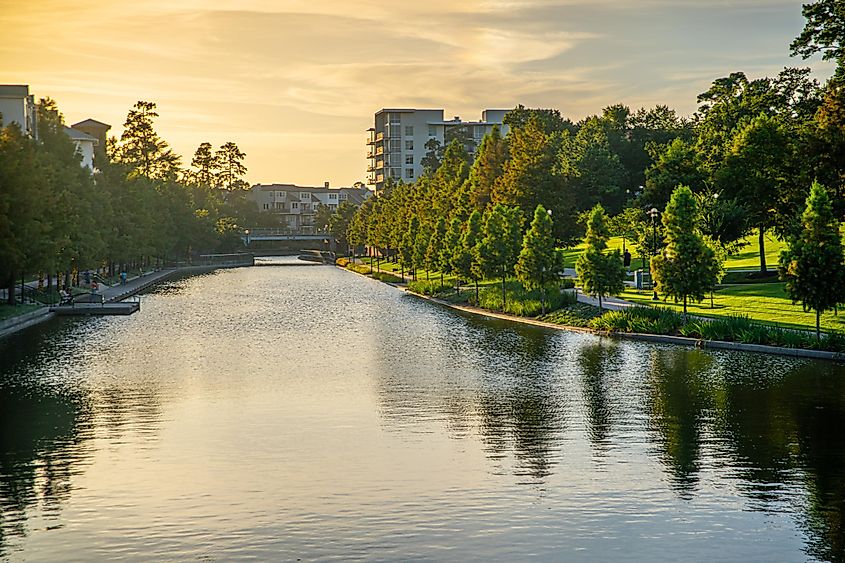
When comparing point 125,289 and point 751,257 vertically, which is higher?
point 751,257

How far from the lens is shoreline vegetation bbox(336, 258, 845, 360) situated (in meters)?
41.4

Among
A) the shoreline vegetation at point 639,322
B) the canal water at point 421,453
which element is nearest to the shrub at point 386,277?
the shoreline vegetation at point 639,322

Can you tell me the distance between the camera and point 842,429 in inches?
1061

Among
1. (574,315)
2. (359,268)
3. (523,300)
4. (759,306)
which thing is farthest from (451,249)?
(359,268)

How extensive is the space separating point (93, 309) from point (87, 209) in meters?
14.1

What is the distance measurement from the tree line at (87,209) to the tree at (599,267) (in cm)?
3093

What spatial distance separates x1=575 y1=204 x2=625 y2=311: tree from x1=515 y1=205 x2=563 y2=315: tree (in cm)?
413

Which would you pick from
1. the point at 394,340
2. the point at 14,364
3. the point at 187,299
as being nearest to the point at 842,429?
the point at 394,340

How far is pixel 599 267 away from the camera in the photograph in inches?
2133

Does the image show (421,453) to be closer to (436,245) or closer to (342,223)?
(436,245)

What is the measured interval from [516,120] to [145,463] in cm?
9170

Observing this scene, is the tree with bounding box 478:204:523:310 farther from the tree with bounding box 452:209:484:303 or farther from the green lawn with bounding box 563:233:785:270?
the green lawn with bounding box 563:233:785:270

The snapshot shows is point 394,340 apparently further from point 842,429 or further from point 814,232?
point 842,429

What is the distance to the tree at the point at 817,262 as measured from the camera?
136ft
